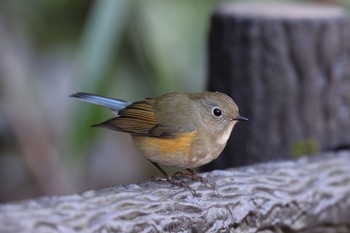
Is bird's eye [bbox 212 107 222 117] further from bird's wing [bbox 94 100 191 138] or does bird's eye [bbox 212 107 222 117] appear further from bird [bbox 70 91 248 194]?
bird's wing [bbox 94 100 191 138]

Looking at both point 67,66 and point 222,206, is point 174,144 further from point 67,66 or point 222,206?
point 67,66

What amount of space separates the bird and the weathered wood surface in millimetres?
136

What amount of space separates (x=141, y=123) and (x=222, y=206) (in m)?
0.67

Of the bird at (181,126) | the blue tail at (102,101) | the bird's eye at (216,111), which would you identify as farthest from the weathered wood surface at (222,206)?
the blue tail at (102,101)

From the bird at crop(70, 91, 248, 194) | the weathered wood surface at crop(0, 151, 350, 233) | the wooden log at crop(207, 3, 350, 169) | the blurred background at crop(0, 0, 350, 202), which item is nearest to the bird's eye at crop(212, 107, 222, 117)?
the bird at crop(70, 91, 248, 194)

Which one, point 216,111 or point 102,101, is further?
point 102,101

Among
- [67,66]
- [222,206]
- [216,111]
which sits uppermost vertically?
[67,66]

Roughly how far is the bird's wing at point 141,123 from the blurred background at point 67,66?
1.81 meters

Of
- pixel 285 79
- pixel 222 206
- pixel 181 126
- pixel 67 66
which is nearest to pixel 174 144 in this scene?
pixel 181 126

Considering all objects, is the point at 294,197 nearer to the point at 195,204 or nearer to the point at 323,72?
the point at 195,204

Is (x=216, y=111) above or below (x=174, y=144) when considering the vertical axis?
above

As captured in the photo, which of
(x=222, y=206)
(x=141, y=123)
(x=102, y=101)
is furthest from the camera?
(x=102, y=101)

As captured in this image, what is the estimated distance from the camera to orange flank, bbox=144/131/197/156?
368cm

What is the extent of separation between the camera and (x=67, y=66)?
23.8 ft
